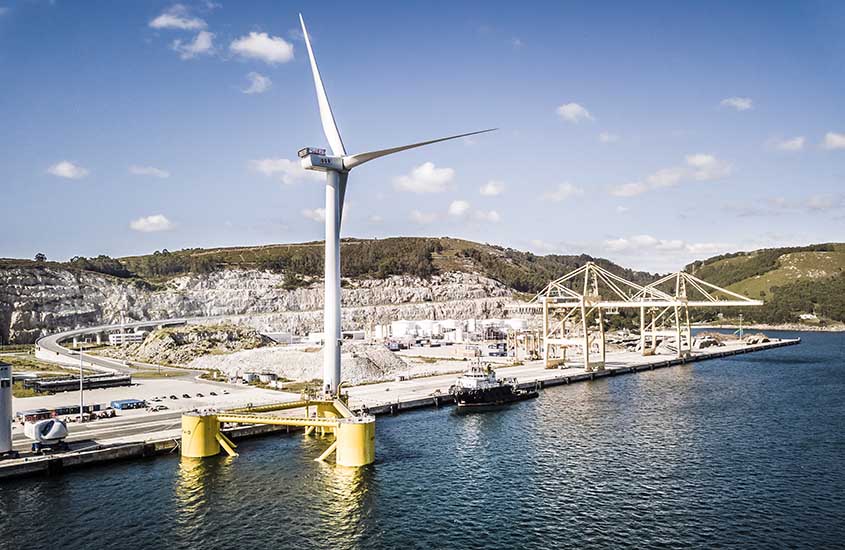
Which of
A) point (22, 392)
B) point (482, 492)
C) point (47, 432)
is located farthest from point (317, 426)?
point (22, 392)

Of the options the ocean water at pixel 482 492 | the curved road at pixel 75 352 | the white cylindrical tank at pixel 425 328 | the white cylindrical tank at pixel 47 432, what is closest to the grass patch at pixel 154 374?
the curved road at pixel 75 352

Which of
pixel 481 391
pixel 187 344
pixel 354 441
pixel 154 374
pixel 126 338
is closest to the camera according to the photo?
pixel 354 441

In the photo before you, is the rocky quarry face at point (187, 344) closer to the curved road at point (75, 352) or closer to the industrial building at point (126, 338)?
the industrial building at point (126, 338)

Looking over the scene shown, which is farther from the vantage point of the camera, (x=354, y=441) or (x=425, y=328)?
(x=425, y=328)

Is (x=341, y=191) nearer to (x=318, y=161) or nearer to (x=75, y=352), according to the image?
(x=318, y=161)

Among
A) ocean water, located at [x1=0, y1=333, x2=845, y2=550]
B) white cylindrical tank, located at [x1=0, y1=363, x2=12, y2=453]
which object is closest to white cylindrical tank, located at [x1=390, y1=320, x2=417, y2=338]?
ocean water, located at [x1=0, y1=333, x2=845, y2=550]

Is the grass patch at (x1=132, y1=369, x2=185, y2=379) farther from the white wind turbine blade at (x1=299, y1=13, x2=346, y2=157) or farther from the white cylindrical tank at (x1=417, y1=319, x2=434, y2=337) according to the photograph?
the white cylindrical tank at (x1=417, y1=319, x2=434, y2=337)
